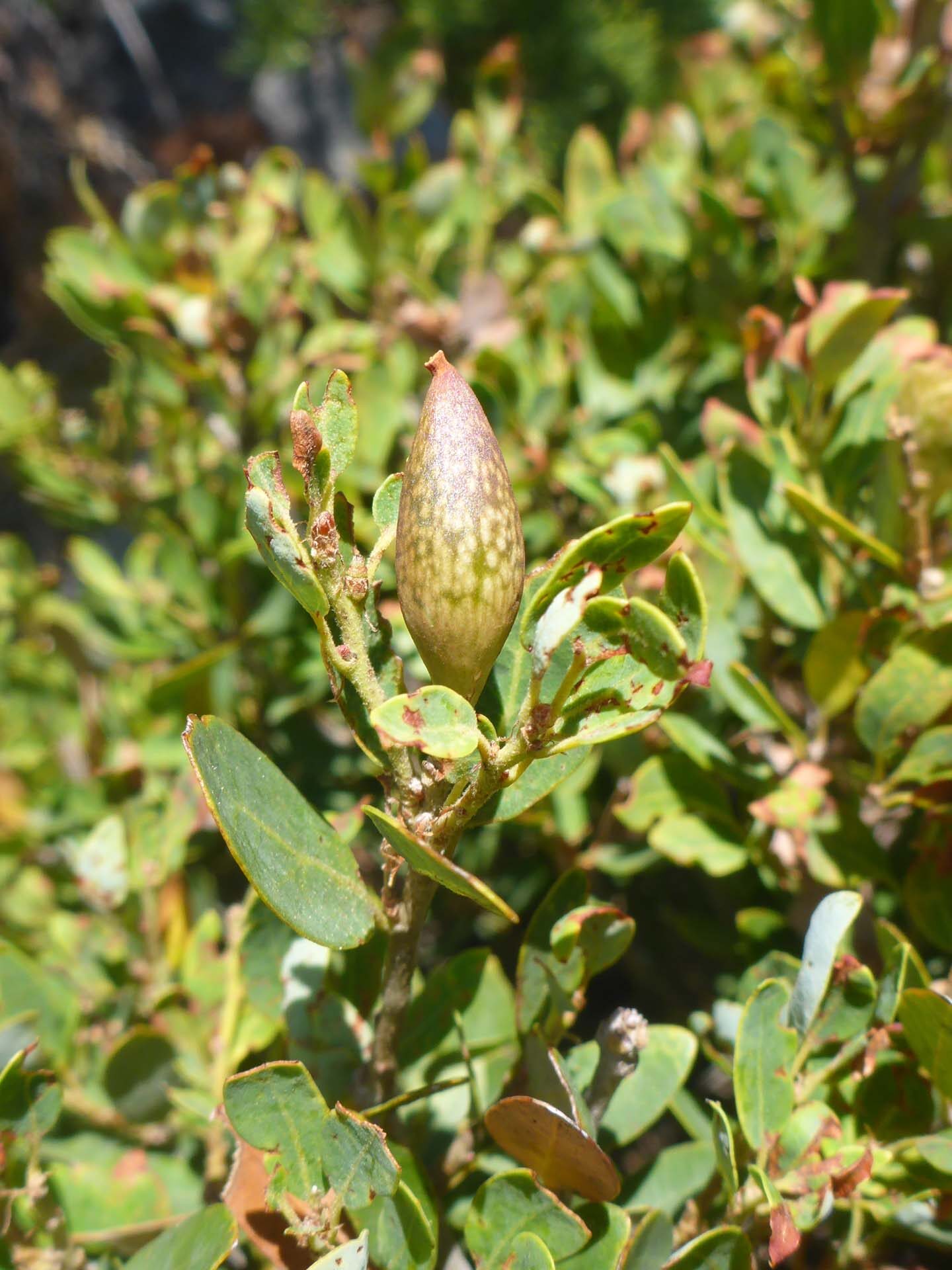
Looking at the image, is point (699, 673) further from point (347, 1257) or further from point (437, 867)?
point (347, 1257)

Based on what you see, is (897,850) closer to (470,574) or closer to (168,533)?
(470,574)

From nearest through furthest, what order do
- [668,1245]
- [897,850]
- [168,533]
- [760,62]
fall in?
[668,1245]
[897,850]
[168,533]
[760,62]

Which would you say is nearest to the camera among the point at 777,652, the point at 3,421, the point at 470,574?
the point at 470,574

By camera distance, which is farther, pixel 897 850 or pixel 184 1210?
pixel 897 850

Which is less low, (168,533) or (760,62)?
(760,62)

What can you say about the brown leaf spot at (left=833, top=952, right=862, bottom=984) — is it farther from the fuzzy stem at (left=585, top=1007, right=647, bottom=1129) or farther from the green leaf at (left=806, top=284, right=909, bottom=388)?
the green leaf at (left=806, top=284, right=909, bottom=388)

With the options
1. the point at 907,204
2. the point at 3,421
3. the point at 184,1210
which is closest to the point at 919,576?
the point at 907,204

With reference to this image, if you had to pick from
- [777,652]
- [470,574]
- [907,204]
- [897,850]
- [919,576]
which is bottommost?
[897,850]

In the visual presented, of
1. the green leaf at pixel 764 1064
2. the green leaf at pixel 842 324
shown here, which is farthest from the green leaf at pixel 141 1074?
the green leaf at pixel 842 324
